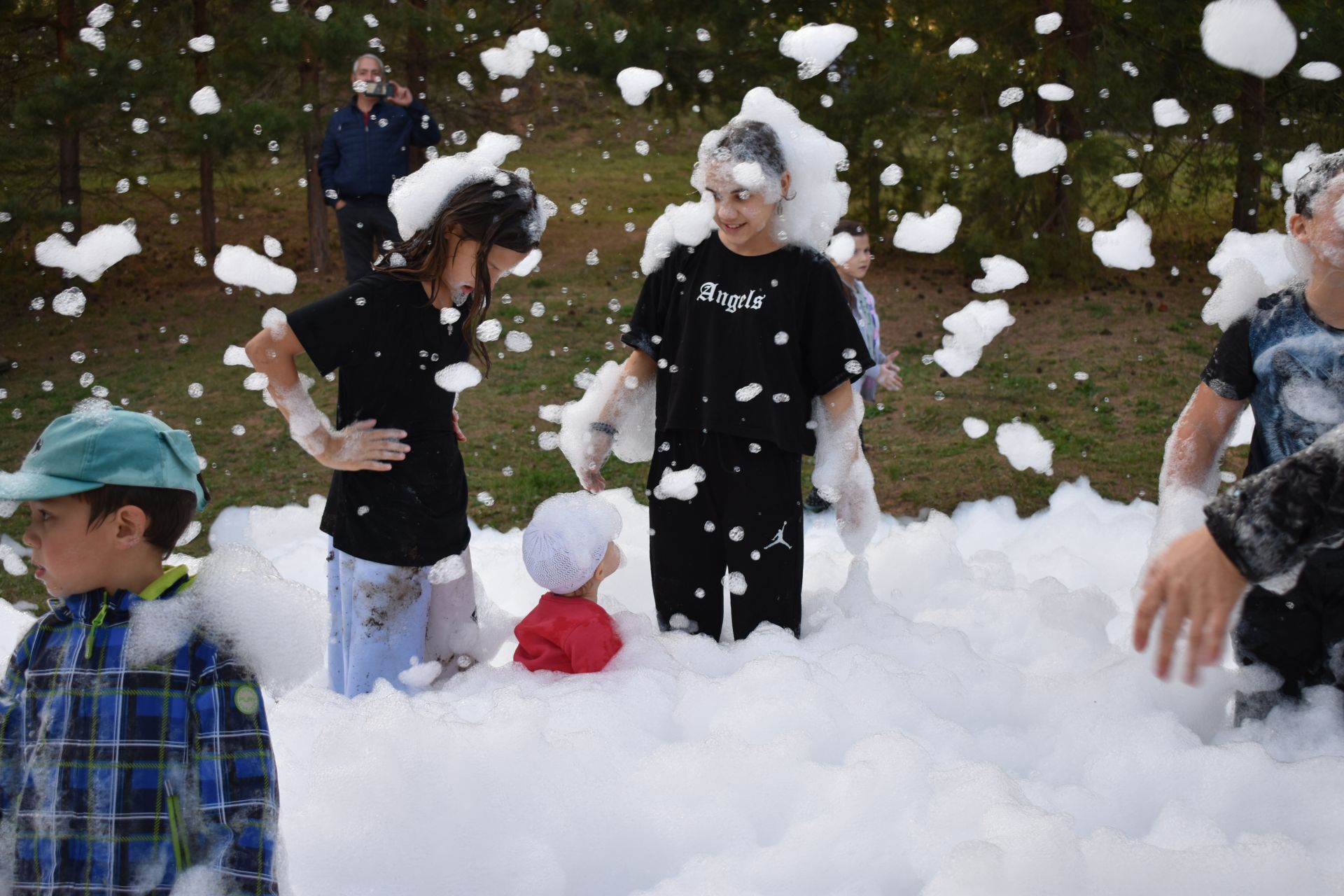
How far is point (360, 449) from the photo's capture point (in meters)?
2.70

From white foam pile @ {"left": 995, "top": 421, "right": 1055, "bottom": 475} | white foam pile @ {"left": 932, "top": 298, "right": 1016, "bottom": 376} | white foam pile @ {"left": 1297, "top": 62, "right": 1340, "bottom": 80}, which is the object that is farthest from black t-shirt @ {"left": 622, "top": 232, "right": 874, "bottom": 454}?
white foam pile @ {"left": 1297, "top": 62, "right": 1340, "bottom": 80}

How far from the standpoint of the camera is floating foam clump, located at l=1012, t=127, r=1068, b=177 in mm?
8969

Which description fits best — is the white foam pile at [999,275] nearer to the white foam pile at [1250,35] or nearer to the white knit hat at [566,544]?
the white foam pile at [1250,35]

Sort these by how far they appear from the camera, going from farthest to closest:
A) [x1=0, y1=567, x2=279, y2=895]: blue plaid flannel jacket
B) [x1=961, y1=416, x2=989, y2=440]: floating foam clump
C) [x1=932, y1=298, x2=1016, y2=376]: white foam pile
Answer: [x1=932, y1=298, x2=1016, y2=376]: white foam pile < [x1=961, y1=416, x2=989, y2=440]: floating foam clump < [x1=0, y1=567, x2=279, y2=895]: blue plaid flannel jacket

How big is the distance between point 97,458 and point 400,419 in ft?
3.63

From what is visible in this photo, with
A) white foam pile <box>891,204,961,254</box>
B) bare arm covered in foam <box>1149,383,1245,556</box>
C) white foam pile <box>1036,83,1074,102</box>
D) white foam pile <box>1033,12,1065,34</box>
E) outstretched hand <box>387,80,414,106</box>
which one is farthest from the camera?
white foam pile <box>891,204,961,254</box>

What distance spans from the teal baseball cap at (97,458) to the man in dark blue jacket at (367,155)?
229 inches

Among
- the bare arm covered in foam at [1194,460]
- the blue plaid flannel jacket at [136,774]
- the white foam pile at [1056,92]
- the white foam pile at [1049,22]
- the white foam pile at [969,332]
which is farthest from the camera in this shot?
the white foam pile at [1049,22]

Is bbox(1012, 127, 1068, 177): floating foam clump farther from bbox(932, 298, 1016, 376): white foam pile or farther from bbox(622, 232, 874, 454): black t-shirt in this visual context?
bbox(622, 232, 874, 454): black t-shirt

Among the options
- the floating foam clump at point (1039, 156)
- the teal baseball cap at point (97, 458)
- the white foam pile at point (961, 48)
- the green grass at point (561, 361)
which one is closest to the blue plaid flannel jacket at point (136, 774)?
the teal baseball cap at point (97, 458)

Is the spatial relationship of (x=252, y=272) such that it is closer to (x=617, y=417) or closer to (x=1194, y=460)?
(x=617, y=417)

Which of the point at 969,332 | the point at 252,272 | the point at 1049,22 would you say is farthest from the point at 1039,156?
the point at 252,272

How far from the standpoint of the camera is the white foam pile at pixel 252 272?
37.6 ft

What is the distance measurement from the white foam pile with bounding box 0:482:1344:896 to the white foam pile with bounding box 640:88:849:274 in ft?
3.45
